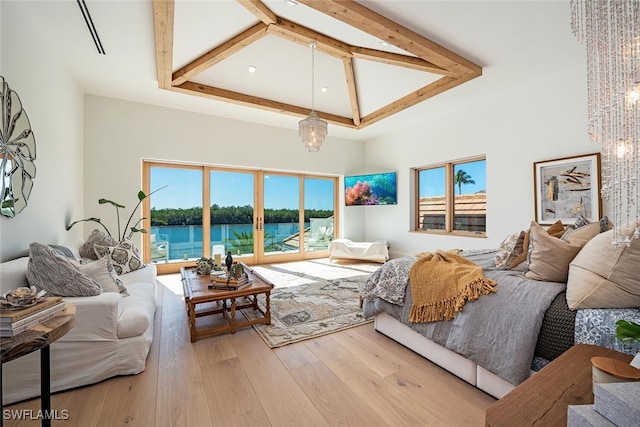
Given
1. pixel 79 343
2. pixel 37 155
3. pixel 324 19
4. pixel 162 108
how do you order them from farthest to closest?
pixel 162 108
pixel 324 19
pixel 37 155
pixel 79 343

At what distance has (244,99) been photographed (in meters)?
4.34

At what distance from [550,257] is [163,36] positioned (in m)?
3.92

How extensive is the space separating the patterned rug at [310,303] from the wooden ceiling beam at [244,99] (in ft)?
9.62

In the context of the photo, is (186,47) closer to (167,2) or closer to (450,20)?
(167,2)

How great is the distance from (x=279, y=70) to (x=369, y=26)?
1831 mm

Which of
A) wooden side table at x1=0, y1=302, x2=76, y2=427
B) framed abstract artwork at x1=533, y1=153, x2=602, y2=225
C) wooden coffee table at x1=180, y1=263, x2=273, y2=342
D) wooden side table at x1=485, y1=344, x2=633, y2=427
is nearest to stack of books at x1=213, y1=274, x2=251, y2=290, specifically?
wooden coffee table at x1=180, y1=263, x2=273, y2=342

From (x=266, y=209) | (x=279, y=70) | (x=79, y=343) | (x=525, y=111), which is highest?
(x=279, y=70)

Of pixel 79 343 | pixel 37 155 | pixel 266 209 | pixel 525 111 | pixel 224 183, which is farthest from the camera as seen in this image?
pixel 266 209

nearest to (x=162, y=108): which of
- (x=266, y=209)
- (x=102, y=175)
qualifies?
(x=102, y=175)

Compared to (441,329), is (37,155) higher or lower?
higher

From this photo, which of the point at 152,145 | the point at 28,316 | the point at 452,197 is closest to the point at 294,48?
the point at 152,145

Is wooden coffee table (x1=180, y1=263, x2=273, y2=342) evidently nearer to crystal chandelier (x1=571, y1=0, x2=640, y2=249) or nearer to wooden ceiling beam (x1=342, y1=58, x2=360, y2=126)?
crystal chandelier (x1=571, y1=0, x2=640, y2=249)

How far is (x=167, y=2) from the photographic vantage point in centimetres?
233

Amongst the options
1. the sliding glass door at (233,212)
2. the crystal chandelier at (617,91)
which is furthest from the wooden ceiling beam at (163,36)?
the crystal chandelier at (617,91)
